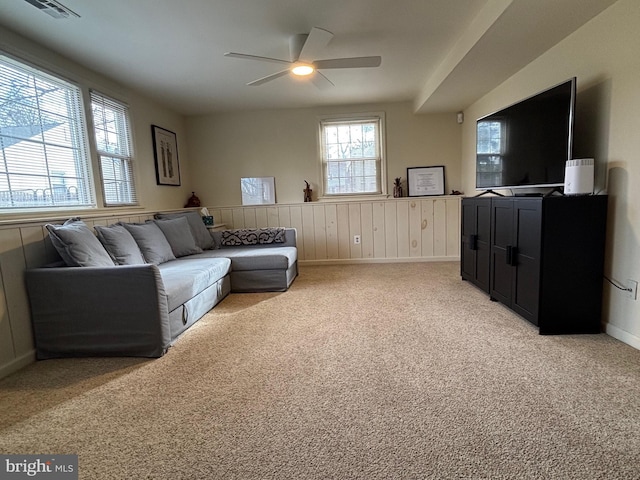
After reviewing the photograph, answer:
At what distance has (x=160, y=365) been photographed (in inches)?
79.2

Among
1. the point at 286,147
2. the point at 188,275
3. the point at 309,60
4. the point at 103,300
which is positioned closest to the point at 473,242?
the point at 309,60

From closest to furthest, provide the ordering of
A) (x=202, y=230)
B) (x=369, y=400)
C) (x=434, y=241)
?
(x=369, y=400) < (x=202, y=230) < (x=434, y=241)

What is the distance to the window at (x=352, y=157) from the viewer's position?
482 cm

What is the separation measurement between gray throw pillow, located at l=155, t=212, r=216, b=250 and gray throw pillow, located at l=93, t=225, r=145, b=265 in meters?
1.12

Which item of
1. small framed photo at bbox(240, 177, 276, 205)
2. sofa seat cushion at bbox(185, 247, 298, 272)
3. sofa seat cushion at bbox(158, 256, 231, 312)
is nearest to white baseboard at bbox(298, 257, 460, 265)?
small framed photo at bbox(240, 177, 276, 205)

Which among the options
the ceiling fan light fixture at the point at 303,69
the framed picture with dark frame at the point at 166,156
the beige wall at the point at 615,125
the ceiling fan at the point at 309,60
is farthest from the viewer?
the framed picture with dark frame at the point at 166,156

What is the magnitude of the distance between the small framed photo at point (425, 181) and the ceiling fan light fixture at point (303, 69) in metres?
2.42

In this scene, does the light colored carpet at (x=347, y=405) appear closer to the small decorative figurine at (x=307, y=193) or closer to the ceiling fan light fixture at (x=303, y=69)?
the ceiling fan light fixture at (x=303, y=69)

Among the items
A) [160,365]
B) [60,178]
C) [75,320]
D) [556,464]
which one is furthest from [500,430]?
[60,178]

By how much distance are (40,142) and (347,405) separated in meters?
2.95

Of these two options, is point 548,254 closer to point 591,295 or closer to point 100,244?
point 591,295

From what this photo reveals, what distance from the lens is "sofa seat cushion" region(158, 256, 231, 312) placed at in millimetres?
2340

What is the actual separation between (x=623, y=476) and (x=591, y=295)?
1435mm

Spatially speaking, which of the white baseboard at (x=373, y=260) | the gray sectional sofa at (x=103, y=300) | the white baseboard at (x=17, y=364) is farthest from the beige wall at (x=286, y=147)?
the white baseboard at (x=17, y=364)
